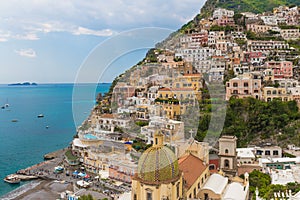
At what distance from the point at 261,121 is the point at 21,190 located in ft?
69.3

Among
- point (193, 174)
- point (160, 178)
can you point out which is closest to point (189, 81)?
point (193, 174)

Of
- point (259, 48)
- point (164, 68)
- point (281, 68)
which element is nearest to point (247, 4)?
point (259, 48)

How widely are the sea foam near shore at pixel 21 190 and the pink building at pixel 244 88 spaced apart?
19.2 meters

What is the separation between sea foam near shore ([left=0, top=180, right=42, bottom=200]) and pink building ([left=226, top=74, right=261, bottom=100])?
758 inches

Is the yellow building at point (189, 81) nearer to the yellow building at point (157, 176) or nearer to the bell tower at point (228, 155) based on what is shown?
the bell tower at point (228, 155)

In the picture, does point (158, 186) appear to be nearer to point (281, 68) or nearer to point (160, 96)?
point (160, 96)

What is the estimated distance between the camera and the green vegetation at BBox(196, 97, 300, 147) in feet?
89.6

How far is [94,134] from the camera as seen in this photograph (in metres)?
26.9

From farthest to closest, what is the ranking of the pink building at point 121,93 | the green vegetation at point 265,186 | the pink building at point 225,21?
the pink building at point 225,21 → the pink building at point 121,93 → the green vegetation at point 265,186

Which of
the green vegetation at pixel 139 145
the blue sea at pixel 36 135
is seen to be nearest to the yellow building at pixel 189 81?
the green vegetation at pixel 139 145

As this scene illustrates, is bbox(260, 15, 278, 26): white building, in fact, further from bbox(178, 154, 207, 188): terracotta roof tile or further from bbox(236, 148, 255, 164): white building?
bbox(178, 154, 207, 188): terracotta roof tile

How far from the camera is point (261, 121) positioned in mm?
28469

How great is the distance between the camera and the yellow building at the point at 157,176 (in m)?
11.2

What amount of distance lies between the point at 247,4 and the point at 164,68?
1755 inches
